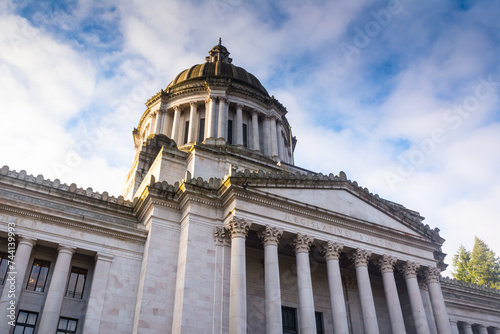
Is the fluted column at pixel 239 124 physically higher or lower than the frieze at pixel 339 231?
higher

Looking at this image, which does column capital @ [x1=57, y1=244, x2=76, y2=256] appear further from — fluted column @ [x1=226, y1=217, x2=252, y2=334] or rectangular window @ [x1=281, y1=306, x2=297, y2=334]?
rectangular window @ [x1=281, y1=306, x2=297, y2=334]

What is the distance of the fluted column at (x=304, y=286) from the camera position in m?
21.2

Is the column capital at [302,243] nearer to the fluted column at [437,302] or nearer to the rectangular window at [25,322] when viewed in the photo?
the fluted column at [437,302]

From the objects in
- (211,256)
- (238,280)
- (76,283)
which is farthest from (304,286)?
(76,283)

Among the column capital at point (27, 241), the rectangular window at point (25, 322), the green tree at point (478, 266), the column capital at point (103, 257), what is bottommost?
the rectangular window at point (25, 322)

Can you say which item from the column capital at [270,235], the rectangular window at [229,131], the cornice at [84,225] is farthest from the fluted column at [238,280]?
the rectangular window at [229,131]

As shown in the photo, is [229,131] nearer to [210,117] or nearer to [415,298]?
[210,117]

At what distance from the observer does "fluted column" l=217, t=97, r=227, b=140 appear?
3899cm

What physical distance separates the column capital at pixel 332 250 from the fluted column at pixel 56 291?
45.5 ft

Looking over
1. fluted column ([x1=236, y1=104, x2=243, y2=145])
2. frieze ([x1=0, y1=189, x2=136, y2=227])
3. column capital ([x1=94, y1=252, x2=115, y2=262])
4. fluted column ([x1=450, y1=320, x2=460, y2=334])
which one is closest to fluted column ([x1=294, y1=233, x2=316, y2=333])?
frieze ([x1=0, y1=189, x2=136, y2=227])

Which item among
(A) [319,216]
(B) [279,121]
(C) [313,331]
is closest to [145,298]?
(C) [313,331]

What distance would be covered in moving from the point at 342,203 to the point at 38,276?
58.5 feet

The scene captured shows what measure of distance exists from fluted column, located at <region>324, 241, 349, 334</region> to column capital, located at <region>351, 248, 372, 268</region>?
1.24 meters

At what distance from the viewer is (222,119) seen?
39906mm
